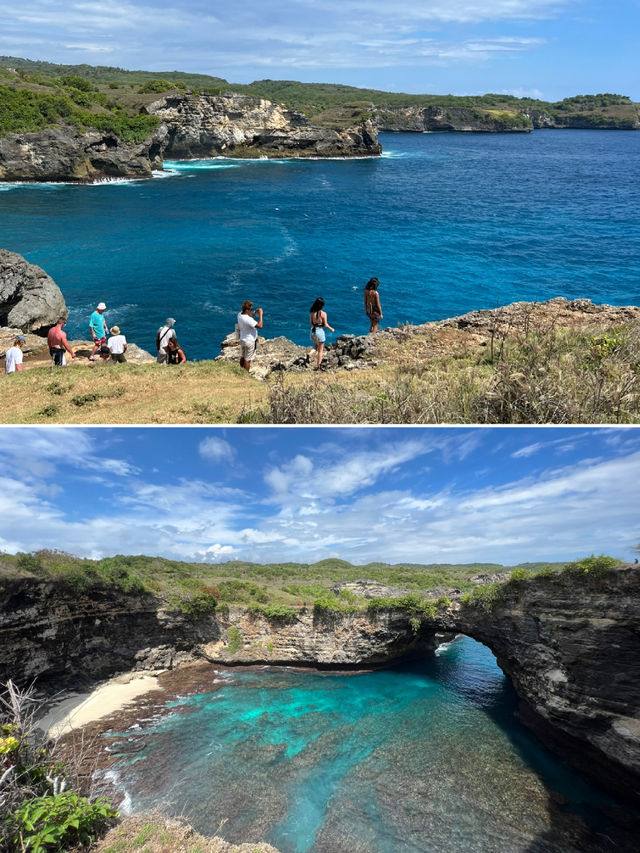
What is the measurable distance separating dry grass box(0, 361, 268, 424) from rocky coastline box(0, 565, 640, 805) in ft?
21.4

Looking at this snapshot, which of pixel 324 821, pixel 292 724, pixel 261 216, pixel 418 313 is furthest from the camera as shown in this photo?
pixel 261 216

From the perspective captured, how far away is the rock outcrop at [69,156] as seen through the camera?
61656 millimetres

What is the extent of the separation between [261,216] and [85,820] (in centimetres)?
4918

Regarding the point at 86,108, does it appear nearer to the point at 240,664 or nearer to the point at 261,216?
the point at 261,216

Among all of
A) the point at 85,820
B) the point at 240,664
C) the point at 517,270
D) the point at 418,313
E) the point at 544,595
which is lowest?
the point at 240,664

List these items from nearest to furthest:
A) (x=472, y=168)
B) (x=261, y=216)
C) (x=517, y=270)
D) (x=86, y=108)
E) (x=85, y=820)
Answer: (x=85, y=820) → (x=517, y=270) → (x=261, y=216) → (x=86, y=108) → (x=472, y=168)

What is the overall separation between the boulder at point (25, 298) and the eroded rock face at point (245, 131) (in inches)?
2638

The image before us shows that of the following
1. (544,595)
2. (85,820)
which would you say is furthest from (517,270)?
(85,820)

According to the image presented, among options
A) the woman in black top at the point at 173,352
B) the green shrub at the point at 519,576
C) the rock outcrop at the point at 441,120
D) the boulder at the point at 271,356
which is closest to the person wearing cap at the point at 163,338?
the woman in black top at the point at 173,352

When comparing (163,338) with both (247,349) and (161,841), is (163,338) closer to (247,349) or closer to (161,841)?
Answer: (247,349)

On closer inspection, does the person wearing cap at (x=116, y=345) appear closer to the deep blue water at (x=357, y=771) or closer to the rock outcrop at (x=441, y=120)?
the deep blue water at (x=357, y=771)

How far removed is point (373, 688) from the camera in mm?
19766

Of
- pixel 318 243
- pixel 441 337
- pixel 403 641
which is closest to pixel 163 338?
pixel 441 337

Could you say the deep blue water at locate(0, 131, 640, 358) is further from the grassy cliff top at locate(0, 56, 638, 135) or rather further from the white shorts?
the grassy cliff top at locate(0, 56, 638, 135)
